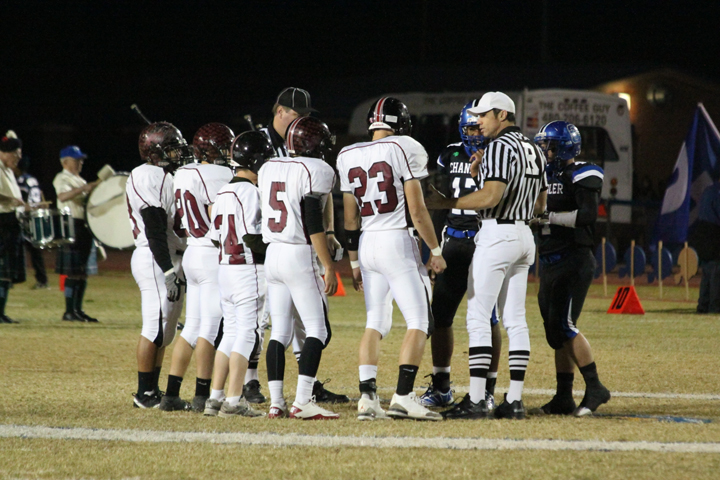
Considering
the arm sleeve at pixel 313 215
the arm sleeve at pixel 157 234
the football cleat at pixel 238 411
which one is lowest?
the football cleat at pixel 238 411

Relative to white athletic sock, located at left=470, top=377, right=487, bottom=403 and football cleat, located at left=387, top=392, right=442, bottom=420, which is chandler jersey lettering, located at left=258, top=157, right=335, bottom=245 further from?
white athletic sock, located at left=470, top=377, right=487, bottom=403

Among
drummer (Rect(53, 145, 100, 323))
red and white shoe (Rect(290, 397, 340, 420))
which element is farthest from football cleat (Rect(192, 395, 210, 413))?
drummer (Rect(53, 145, 100, 323))

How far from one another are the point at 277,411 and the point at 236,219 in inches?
52.6

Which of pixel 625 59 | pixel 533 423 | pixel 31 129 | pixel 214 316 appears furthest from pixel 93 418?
pixel 625 59

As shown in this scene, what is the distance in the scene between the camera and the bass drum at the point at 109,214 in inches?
520

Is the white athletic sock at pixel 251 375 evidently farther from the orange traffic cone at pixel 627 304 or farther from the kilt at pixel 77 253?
the orange traffic cone at pixel 627 304

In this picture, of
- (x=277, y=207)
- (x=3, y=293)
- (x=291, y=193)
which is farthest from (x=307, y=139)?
(x=3, y=293)

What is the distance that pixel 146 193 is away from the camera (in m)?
7.07

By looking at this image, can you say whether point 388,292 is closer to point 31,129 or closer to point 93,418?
point 93,418

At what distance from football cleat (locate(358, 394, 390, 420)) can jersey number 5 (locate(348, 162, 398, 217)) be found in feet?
4.05

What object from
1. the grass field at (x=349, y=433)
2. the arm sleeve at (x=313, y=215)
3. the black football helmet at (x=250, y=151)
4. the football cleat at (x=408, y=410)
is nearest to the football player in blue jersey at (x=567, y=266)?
the grass field at (x=349, y=433)

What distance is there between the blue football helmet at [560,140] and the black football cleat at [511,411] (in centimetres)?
189

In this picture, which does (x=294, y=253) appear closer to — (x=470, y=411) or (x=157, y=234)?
(x=157, y=234)

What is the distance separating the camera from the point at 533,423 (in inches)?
247
